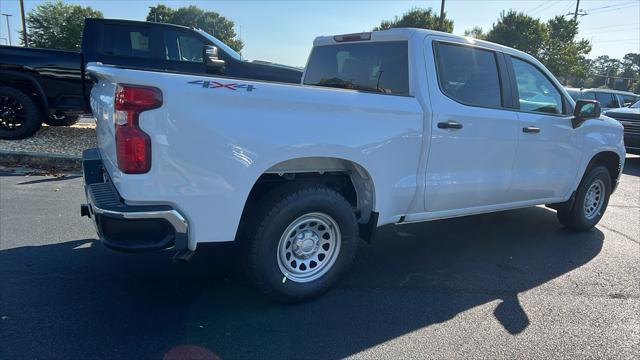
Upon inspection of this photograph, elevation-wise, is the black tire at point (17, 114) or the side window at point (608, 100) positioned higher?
the side window at point (608, 100)

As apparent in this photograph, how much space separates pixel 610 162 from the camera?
583 cm

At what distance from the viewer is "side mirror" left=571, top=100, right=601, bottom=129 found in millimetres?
4836

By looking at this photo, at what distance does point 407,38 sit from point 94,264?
323 centimetres

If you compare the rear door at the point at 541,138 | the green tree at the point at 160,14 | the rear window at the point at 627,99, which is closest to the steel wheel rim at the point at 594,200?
the rear door at the point at 541,138

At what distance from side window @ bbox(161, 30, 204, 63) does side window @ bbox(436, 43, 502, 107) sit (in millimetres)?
6215

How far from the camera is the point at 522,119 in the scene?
443 cm

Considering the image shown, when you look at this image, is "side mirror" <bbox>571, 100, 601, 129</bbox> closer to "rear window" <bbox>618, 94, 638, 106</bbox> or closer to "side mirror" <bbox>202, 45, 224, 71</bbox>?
"side mirror" <bbox>202, 45, 224, 71</bbox>

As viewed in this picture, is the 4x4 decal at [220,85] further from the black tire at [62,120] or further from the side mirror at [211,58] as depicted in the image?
the black tire at [62,120]

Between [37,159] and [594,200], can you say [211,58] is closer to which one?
[37,159]

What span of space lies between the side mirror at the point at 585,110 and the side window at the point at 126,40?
7228mm

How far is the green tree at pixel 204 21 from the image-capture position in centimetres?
7082

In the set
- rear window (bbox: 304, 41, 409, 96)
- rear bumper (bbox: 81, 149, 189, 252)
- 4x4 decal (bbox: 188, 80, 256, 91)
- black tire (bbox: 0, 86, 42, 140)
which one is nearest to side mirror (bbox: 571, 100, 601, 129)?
rear window (bbox: 304, 41, 409, 96)

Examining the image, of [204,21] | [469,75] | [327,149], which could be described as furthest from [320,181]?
[204,21]

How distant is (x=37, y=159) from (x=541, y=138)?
7.41m
